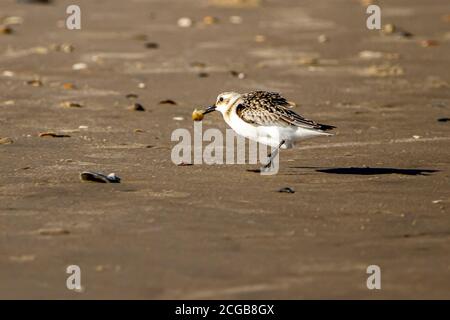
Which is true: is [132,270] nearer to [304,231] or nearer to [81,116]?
[304,231]

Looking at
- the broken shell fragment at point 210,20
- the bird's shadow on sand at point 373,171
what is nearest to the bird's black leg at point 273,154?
the bird's shadow on sand at point 373,171

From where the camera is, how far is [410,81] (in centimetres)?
1389

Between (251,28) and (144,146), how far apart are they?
25.8ft

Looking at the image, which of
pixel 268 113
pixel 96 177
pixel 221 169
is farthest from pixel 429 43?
pixel 96 177

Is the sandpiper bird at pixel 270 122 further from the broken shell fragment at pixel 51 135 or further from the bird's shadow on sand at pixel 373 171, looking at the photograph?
the broken shell fragment at pixel 51 135

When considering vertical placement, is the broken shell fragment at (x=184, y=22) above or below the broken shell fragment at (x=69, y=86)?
above

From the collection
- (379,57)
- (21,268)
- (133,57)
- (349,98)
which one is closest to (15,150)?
(21,268)

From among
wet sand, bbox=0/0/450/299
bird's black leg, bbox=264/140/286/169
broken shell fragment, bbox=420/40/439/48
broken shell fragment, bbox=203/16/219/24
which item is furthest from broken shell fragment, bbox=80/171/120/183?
broken shell fragment, bbox=203/16/219/24

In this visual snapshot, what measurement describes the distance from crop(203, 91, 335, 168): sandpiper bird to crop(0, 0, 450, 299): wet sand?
0.27m

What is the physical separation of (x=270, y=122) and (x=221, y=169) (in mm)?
664

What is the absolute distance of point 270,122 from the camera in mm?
9648

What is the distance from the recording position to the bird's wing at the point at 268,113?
954 centimetres

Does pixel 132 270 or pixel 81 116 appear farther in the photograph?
pixel 81 116

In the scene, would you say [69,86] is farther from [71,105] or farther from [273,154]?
[273,154]
